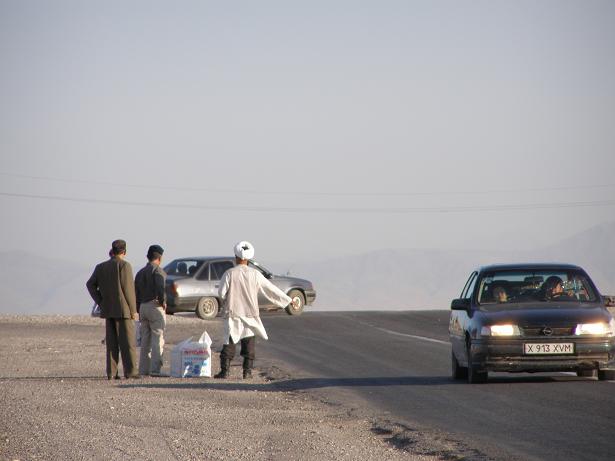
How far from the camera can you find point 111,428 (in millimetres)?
11500

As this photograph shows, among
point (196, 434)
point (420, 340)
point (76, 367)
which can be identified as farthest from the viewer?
point (420, 340)

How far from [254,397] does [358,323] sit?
781 inches

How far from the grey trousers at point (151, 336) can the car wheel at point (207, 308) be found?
18.5 metres

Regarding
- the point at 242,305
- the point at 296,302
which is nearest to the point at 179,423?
the point at 242,305

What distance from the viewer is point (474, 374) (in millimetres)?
15844

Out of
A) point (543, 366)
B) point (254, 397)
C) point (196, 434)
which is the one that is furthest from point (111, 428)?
point (543, 366)

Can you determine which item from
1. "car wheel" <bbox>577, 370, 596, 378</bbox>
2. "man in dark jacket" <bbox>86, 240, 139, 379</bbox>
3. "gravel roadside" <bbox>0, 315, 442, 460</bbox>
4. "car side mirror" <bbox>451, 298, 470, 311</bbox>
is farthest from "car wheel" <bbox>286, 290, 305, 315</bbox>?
"car wheel" <bbox>577, 370, 596, 378</bbox>

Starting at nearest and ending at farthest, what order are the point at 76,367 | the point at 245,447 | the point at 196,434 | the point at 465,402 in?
the point at 245,447
the point at 196,434
the point at 465,402
the point at 76,367

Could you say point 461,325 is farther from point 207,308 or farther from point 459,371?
point 207,308

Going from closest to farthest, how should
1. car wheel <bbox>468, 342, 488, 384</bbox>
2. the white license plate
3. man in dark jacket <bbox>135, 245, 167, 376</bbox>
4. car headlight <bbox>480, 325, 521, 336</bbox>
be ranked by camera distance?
the white license plate → car headlight <bbox>480, 325, 521, 336</bbox> → car wheel <bbox>468, 342, 488, 384</bbox> → man in dark jacket <bbox>135, 245, 167, 376</bbox>

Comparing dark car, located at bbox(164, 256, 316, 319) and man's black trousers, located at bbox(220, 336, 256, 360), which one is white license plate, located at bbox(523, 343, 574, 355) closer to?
man's black trousers, located at bbox(220, 336, 256, 360)

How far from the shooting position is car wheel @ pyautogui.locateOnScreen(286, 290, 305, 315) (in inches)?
1529

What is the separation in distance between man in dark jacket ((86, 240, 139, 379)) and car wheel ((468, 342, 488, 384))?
15.8 ft

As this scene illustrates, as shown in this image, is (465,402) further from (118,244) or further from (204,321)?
(204,321)
